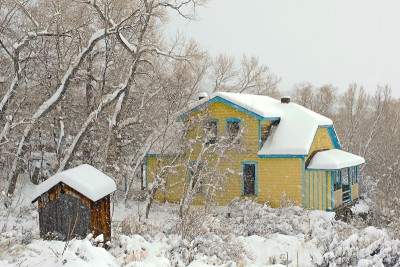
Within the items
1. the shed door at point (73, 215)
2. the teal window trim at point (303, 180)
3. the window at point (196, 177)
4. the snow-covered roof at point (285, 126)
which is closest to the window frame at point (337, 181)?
the snow-covered roof at point (285, 126)

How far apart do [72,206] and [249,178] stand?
48.4 ft

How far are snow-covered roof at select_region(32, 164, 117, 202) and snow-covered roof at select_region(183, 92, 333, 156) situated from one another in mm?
13096

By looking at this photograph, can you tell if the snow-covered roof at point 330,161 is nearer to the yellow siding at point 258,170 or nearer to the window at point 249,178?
the yellow siding at point 258,170

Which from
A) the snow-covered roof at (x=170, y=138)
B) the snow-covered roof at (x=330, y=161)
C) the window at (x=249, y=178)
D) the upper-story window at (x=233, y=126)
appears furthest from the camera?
the window at (x=249, y=178)

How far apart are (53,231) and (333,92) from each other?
158 ft

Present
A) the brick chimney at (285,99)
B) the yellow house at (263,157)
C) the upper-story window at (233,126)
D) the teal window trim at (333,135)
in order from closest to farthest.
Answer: the yellow house at (263,157)
the upper-story window at (233,126)
the teal window trim at (333,135)
the brick chimney at (285,99)

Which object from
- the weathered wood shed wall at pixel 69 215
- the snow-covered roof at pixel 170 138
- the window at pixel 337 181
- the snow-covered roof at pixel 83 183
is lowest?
the window at pixel 337 181

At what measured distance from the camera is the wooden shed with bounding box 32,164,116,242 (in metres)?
10.1

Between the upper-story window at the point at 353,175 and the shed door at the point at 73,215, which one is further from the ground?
the shed door at the point at 73,215

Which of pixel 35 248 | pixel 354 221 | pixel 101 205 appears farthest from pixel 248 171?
pixel 35 248

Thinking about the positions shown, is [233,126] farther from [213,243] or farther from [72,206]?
[72,206]

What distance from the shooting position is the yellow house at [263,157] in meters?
22.3

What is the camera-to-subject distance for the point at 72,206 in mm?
10195

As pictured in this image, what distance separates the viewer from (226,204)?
23.5 meters
